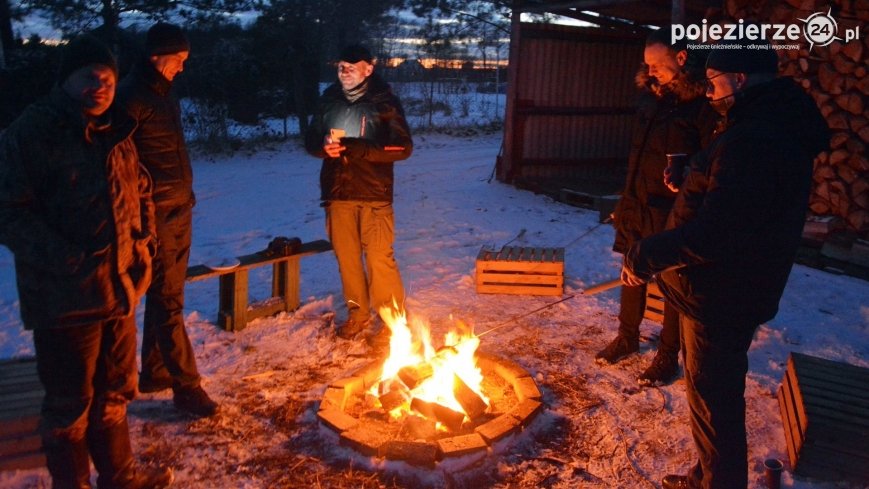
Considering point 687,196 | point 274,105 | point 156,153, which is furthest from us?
point 274,105

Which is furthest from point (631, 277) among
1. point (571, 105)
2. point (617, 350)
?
point (571, 105)

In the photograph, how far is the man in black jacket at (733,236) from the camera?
2.38 metres

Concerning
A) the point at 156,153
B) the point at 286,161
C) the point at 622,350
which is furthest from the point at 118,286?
the point at 286,161

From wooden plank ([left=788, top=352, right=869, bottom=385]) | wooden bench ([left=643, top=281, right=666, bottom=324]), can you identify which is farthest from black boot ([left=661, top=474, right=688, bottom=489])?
wooden bench ([left=643, top=281, right=666, bottom=324])

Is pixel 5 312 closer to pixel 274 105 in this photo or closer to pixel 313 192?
pixel 313 192

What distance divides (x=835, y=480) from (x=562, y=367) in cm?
169

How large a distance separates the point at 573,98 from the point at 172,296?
861cm

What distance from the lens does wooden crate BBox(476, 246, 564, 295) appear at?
577 centimetres

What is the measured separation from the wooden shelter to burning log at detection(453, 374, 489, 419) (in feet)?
20.1

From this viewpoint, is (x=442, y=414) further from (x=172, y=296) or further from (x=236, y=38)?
(x=236, y=38)

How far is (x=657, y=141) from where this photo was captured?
12.8 feet

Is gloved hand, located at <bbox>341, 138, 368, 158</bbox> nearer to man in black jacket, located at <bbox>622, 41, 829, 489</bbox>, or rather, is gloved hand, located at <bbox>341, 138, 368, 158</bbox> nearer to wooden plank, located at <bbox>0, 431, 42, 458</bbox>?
man in black jacket, located at <bbox>622, 41, 829, 489</bbox>

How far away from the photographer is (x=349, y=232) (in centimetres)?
470

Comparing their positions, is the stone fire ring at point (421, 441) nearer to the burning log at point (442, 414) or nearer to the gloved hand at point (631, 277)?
the burning log at point (442, 414)
